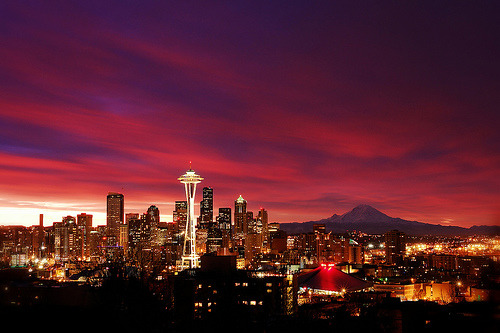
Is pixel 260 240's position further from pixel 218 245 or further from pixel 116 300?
pixel 116 300

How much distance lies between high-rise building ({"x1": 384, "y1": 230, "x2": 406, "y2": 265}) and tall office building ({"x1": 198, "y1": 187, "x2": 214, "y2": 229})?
50.9m

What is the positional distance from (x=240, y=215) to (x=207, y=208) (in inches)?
535

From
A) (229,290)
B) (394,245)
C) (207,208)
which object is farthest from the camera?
(207,208)

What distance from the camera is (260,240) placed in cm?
14488

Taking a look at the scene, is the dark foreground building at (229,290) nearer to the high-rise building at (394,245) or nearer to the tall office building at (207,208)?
the high-rise building at (394,245)

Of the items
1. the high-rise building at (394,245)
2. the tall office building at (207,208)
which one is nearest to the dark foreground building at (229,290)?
the high-rise building at (394,245)

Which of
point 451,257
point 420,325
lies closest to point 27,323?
point 420,325

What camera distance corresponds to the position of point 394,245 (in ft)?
420

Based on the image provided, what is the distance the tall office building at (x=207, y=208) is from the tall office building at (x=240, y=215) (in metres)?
11.0

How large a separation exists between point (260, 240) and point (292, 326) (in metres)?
119

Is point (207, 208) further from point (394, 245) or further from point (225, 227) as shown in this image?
point (394, 245)

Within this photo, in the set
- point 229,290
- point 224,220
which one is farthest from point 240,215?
point 229,290

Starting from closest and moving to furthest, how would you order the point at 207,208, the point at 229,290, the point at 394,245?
the point at 229,290
the point at 394,245
the point at 207,208

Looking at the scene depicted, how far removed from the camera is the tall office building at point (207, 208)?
15479 cm
